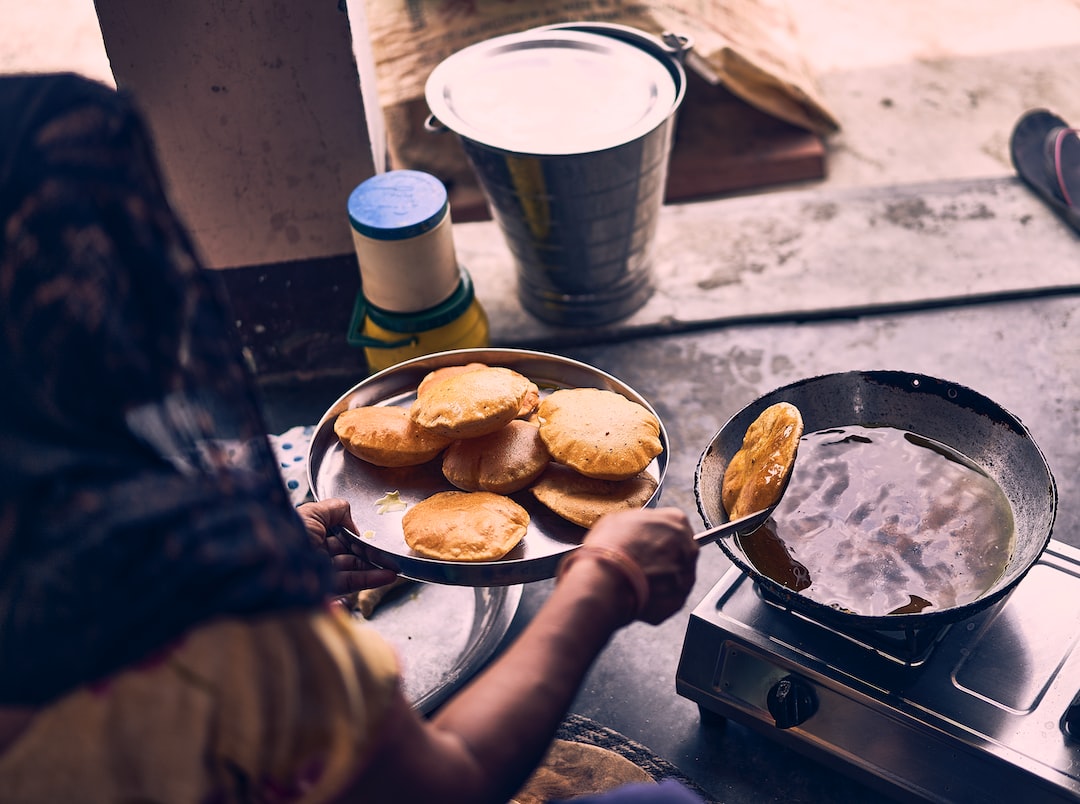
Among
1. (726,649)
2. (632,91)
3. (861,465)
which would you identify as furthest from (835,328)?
(726,649)

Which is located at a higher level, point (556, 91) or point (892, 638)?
point (556, 91)

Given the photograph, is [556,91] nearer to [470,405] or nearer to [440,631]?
[470,405]

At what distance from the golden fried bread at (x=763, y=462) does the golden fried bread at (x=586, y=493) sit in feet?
Answer: 0.55

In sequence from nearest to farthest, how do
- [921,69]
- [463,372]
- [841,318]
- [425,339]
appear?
[463,372] → [425,339] → [841,318] → [921,69]

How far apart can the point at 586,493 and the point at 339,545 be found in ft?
1.69

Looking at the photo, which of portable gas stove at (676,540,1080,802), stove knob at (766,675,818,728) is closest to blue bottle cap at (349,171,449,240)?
portable gas stove at (676,540,1080,802)

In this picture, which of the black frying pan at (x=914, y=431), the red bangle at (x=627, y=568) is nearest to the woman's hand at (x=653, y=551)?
the red bangle at (x=627, y=568)

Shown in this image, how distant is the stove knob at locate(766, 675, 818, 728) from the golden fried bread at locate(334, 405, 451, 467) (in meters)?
0.85

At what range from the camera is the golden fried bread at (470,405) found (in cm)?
179

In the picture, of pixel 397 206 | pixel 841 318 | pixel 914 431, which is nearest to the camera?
pixel 914 431

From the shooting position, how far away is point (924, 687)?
162 centimetres

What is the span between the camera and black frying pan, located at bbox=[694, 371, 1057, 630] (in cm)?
154

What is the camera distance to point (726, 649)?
180 centimetres

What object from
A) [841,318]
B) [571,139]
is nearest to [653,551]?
[571,139]
